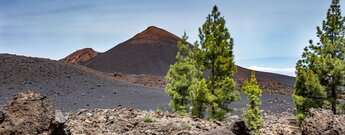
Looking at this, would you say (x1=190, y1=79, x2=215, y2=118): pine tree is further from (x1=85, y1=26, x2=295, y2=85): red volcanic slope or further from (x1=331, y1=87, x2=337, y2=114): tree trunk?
(x1=85, y1=26, x2=295, y2=85): red volcanic slope

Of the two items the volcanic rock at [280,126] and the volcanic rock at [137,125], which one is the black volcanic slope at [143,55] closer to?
the volcanic rock at [280,126]

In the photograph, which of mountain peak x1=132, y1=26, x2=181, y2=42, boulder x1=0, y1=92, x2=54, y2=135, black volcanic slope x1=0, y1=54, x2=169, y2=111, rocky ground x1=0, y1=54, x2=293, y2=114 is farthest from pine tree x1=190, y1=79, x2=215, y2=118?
mountain peak x1=132, y1=26, x2=181, y2=42

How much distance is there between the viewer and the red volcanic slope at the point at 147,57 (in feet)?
220

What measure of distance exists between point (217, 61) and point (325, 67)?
618cm

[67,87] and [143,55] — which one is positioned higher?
[143,55]

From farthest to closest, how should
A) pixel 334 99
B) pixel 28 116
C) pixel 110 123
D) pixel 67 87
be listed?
1. pixel 67 87
2. pixel 334 99
3. pixel 110 123
4. pixel 28 116

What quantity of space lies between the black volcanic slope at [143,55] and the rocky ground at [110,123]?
4443cm

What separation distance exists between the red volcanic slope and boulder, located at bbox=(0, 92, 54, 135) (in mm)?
52622

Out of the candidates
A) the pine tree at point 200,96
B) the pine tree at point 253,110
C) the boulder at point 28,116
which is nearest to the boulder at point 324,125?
the boulder at point 28,116

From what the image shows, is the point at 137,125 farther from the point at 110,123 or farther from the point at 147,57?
the point at 147,57

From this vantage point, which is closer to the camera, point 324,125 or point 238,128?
point 324,125

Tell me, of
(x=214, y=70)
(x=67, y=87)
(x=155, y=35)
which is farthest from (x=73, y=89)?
(x=155, y=35)

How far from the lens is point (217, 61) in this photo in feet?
70.1

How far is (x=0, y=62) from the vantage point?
41.2 m
